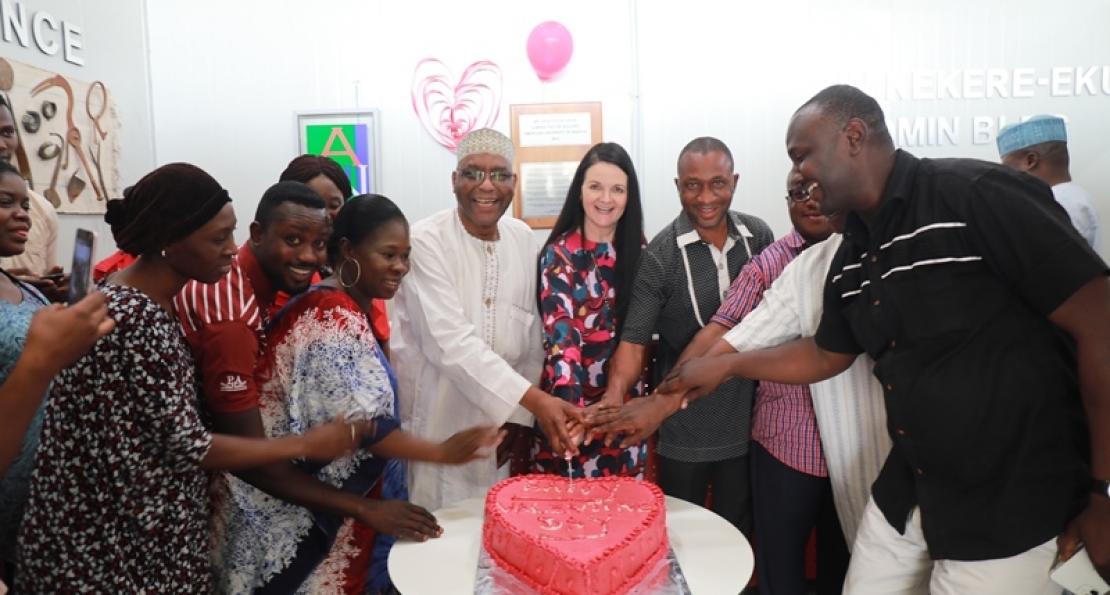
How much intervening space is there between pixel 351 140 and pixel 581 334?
3035 mm

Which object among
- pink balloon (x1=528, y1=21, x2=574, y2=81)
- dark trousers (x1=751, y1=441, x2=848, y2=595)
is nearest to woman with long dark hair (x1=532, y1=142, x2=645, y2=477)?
dark trousers (x1=751, y1=441, x2=848, y2=595)

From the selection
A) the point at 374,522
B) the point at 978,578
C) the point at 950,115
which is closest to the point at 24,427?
the point at 374,522

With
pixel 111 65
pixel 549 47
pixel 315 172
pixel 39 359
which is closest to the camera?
pixel 39 359

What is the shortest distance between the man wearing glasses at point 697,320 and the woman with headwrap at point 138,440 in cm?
136

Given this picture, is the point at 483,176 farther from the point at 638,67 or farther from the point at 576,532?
the point at 638,67

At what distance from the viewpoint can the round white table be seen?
1611 millimetres

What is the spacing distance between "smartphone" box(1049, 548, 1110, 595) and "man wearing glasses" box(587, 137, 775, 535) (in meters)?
1.11

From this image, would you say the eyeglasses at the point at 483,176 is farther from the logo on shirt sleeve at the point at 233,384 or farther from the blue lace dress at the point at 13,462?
the blue lace dress at the point at 13,462

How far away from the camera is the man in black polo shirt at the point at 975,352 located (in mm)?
1452

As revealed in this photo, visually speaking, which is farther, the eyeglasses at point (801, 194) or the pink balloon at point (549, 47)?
the pink balloon at point (549, 47)

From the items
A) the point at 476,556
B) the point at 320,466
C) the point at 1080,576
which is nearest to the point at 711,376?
the point at 476,556

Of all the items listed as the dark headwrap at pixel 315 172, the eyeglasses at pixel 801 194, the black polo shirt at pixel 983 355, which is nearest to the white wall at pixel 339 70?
the dark headwrap at pixel 315 172

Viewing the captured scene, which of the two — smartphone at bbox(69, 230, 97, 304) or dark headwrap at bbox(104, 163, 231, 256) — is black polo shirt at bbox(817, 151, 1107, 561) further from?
smartphone at bbox(69, 230, 97, 304)

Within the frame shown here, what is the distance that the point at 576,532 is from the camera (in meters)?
1.71
